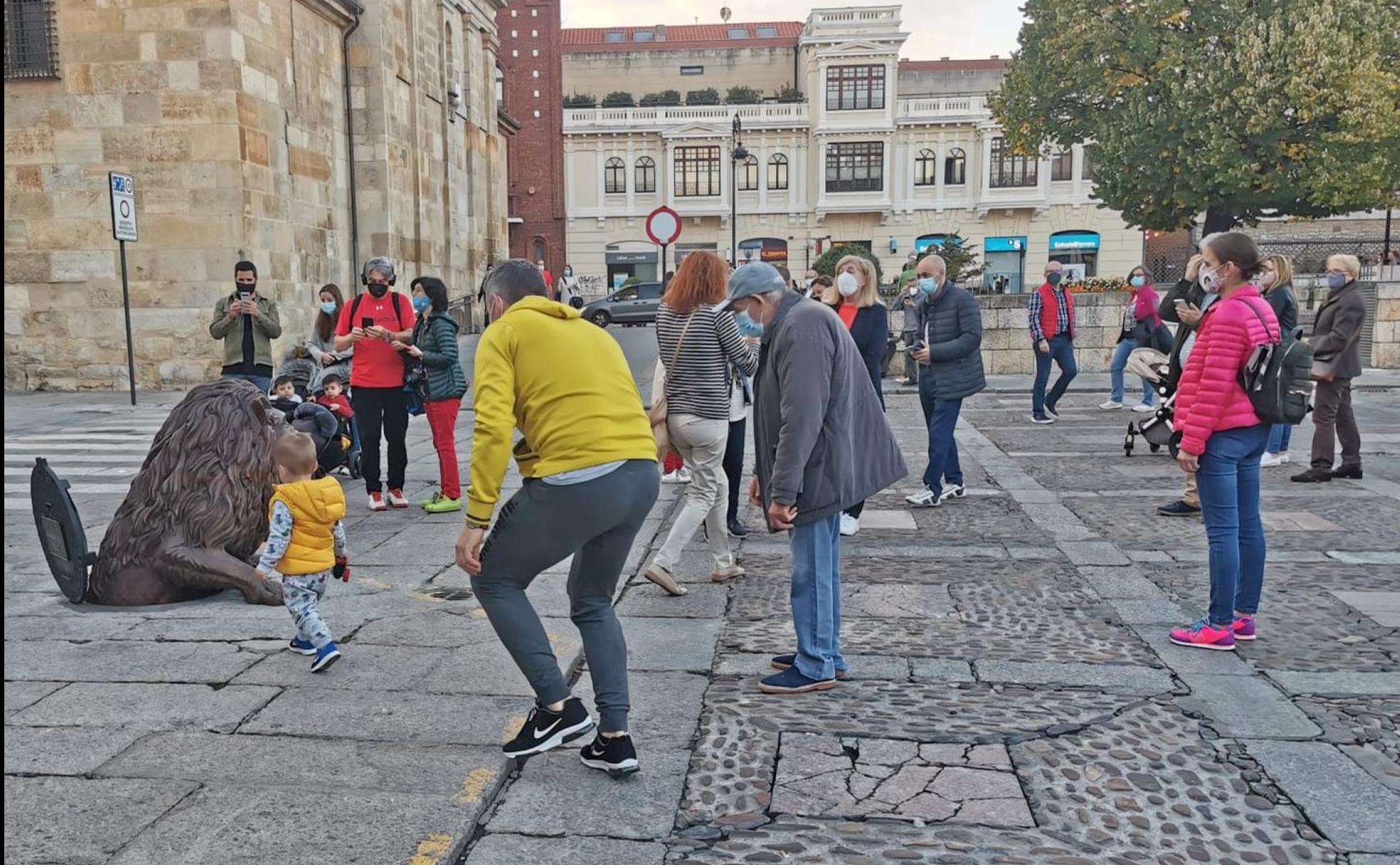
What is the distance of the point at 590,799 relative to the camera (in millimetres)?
3293

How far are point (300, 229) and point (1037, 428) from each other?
11742 mm

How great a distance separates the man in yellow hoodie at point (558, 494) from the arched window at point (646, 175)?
50110mm

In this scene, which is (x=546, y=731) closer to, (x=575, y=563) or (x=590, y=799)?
(x=590, y=799)

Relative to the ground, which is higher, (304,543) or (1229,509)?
(1229,509)

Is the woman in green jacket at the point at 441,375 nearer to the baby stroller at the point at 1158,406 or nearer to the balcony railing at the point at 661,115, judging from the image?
the baby stroller at the point at 1158,406

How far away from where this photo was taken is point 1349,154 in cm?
2639

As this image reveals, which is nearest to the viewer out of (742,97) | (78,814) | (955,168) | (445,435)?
(78,814)

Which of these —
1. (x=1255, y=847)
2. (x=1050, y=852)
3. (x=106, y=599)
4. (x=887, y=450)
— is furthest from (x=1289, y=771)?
(x=106, y=599)

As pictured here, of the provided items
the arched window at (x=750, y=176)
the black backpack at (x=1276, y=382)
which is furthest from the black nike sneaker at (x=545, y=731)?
the arched window at (x=750, y=176)

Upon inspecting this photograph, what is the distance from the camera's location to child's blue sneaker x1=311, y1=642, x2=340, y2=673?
4.34 meters

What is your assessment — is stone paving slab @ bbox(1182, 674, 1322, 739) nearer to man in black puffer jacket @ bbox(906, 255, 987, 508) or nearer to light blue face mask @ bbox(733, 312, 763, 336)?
light blue face mask @ bbox(733, 312, 763, 336)

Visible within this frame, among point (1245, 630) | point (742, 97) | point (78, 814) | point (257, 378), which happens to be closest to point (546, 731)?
point (78, 814)

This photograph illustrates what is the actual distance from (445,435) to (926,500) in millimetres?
3496

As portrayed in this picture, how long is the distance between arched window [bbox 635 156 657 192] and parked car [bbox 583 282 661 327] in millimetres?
19486
